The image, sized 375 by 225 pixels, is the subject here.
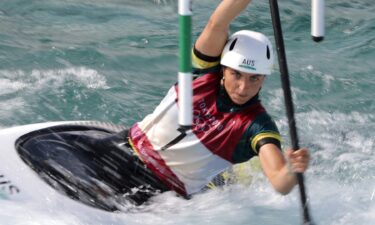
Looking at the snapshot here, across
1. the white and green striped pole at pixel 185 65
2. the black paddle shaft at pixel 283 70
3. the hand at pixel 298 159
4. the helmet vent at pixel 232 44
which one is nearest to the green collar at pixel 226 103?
the helmet vent at pixel 232 44

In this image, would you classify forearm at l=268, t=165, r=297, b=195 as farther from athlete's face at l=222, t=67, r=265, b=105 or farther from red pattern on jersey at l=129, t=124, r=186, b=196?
red pattern on jersey at l=129, t=124, r=186, b=196

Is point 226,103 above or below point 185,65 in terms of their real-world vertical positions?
below

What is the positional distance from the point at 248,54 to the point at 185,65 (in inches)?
30.7

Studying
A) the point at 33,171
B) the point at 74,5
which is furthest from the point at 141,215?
the point at 74,5

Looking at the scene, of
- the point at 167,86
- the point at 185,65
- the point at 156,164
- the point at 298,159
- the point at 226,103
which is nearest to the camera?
the point at 185,65

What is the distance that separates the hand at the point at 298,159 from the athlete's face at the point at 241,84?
53 cm

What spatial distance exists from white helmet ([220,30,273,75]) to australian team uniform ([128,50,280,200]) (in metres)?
0.14

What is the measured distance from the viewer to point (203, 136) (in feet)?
14.2

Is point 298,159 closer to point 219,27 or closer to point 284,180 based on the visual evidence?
point 284,180

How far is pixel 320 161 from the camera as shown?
6.07m

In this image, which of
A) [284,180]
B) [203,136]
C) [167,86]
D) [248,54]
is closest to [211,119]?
[203,136]

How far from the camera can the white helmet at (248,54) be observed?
412 cm

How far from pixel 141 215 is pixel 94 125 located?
97cm

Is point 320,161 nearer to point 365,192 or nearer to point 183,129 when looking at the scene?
point 365,192
